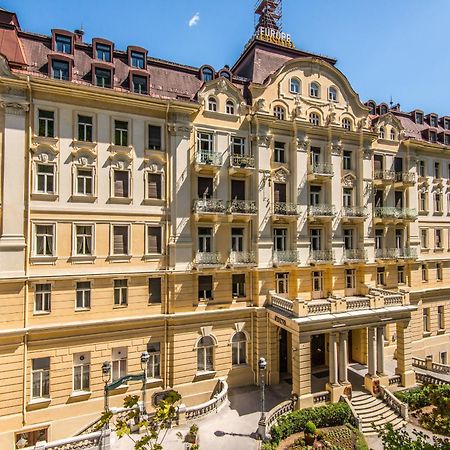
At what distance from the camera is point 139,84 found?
21.1 meters

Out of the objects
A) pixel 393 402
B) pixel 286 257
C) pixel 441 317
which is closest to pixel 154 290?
pixel 286 257

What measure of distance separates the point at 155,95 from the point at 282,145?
9.70 metres

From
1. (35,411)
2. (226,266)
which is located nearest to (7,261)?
(35,411)

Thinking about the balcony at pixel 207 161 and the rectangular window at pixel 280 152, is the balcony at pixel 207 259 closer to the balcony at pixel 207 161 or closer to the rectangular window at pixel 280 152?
the balcony at pixel 207 161

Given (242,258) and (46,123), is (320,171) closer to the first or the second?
(242,258)

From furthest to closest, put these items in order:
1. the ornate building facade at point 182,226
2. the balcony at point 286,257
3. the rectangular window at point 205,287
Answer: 1. the balcony at point 286,257
2. the rectangular window at point 205,287
3. the ornate building facade at point 182,226

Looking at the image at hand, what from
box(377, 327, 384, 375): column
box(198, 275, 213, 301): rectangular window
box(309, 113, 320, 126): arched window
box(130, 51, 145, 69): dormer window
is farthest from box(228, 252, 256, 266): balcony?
box(130, 51, 145, 69): dormer window

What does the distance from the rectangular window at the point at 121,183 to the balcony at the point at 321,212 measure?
13.0m

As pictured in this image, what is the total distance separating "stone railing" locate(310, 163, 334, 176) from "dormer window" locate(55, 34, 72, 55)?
17928 mm

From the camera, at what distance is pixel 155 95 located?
2145cm

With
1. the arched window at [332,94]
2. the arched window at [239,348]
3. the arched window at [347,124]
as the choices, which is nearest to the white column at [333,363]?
the arched window at [239,348]

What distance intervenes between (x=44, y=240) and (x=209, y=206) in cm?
988

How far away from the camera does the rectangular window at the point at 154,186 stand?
20656mm

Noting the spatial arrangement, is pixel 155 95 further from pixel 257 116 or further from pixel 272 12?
pixel 272 12
